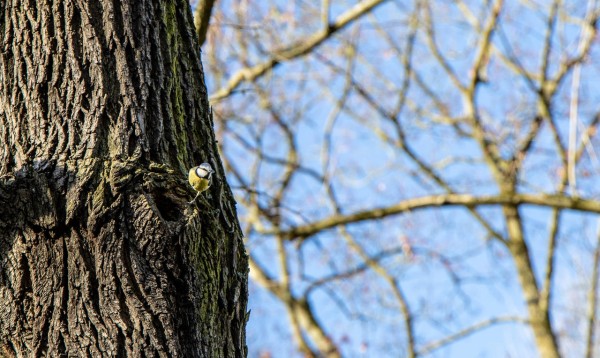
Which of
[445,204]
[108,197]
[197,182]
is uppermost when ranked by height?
[445,204]

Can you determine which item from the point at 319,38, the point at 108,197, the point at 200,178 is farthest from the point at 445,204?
the point at 108,197

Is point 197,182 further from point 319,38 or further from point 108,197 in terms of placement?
point 319,38

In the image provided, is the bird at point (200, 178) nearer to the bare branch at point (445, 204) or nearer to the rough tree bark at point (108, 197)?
the rough tree bark at point (108, 197)

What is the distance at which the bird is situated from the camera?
6.29ft

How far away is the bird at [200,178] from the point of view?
1.92 meters

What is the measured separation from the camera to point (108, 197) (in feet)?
5.86

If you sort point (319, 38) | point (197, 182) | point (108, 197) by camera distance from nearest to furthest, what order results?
1. point (108, 197)
2. point (197, 182)
3. point (319, 38)

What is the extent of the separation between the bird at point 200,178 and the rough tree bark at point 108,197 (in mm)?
29

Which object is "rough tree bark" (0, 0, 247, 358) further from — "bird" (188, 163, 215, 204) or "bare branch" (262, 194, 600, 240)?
"bare branch" (262, 194, 600, 240)

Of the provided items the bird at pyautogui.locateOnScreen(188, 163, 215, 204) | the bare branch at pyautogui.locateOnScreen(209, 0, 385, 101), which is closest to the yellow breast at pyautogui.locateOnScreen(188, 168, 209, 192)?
the bird at pyautogui.locateOnScreen(188, 163, 215, 204)

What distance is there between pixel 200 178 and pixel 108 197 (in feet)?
0.86

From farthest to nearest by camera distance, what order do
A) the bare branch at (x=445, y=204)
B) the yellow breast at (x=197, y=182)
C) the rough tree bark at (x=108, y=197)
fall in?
1. the bare branch at (x=445, y=204)
2. the yellow breast at (x=197, y=182)
3. the rough tree bark at (x=108, y=197)

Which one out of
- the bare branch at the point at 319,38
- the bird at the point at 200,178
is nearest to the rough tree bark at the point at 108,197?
the bird at the point at 200,178

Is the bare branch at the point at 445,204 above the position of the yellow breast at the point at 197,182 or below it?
above
